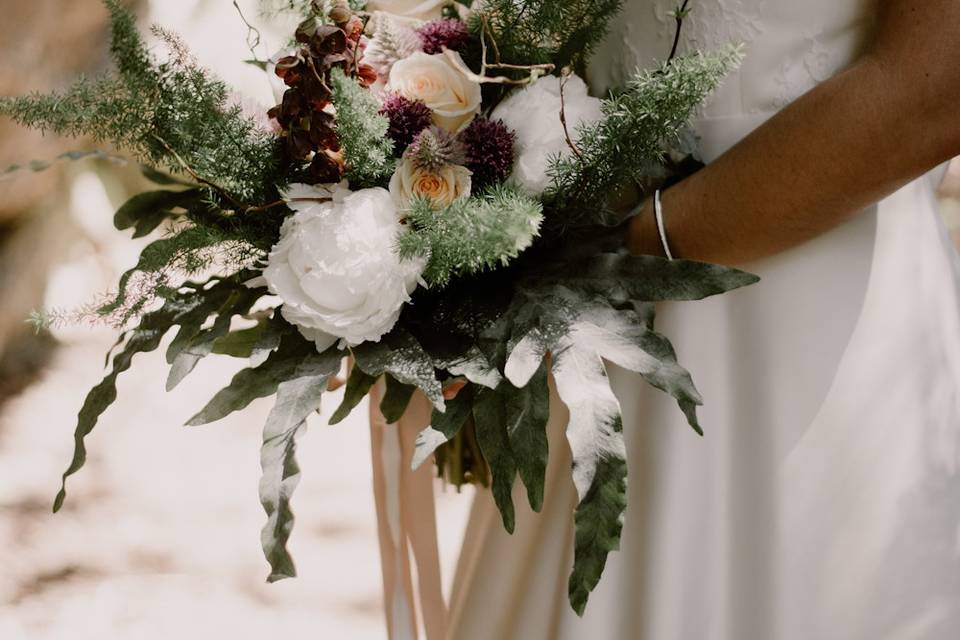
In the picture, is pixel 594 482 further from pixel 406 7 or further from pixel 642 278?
pixel 406 7

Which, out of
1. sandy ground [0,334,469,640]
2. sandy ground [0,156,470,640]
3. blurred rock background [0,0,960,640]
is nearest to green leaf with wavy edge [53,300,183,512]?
sandy ground [0,156,470,640]

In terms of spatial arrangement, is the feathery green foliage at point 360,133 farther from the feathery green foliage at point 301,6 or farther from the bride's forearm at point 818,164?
the bride's forearm at point 818,164

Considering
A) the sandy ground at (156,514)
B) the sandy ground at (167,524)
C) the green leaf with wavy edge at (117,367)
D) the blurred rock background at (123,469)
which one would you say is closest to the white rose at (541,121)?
the green leaf with wavy edge at (117,367)

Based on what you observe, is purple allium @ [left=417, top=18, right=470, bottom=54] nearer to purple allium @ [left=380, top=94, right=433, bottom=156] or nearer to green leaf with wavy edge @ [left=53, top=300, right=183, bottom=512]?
purple allium @ [left=380, top=94, right=433, bottom=156]

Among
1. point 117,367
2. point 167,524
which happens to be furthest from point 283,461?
point 167,524

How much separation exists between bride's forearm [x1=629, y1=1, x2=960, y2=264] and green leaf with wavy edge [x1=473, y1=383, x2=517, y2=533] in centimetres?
23

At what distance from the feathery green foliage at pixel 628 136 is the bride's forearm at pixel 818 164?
6cm

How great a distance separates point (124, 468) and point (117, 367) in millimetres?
2302

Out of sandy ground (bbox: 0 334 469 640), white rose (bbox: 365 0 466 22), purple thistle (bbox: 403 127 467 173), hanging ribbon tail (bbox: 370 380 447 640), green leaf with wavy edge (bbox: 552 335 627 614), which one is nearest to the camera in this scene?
green leaf with wavy edge (bbox: 552 335 627 614)

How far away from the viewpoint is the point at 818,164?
2.13 ft

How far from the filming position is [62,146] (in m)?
2.65

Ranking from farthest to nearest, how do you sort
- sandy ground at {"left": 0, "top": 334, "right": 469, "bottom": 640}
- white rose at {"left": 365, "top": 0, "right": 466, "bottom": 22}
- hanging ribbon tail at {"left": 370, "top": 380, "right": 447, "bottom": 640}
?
1. sandy ground at {"left": 0, "top": 334, "right": 469, "bottom": 640}
2. hanging ribbon tail at {"left": 370, "top": 380, "right": 447, "bottom": 640}
3. white rose at {"left": 365, "top": 0, "right": 466, "bottom": 22}

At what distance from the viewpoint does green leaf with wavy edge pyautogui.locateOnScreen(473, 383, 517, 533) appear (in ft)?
2.04

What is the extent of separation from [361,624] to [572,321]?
174cm
